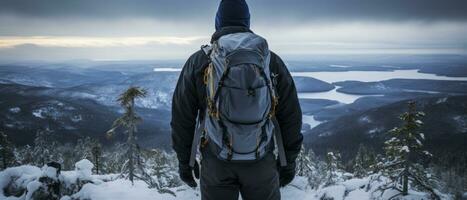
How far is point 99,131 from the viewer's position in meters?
183

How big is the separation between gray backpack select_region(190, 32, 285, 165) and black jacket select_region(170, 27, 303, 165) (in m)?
0.18

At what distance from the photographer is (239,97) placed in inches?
137

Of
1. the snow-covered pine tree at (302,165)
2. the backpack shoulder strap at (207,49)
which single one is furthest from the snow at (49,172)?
the snow-covered pine tree at (302,165)

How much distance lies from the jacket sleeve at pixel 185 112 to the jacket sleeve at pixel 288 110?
3.48 feet

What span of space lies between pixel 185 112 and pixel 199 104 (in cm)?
22

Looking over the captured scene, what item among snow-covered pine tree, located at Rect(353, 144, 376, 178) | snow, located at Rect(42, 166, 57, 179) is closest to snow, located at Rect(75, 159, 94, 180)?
snow, located at Rect(42, 166, 57, 179)

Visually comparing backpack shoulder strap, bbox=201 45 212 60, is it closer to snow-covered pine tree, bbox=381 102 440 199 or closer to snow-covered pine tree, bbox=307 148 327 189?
snow-covered pine tree, bbox=381 102 440 199

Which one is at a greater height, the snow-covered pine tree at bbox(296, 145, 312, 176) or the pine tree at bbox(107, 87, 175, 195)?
the pine tree at bbox(107, 87, 175, 195)

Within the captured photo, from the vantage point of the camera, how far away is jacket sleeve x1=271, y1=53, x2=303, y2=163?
13.2 feet

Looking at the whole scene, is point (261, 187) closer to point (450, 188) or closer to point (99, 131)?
point (450, 188)

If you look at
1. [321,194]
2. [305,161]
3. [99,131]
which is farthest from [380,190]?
[99,131]

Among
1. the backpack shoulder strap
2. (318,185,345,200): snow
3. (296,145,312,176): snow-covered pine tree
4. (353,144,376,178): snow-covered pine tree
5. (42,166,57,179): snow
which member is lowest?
(353,144,376,178): snow-covered pine tree

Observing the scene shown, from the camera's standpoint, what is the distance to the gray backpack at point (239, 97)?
3.49m

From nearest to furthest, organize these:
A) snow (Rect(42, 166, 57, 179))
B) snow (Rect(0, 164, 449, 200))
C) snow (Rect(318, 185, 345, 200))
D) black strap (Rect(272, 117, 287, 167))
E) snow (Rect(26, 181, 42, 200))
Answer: black strap (Rect(272, 117, 287, 167)), snow (Rect(26, 181, 42, 200)), snow (Rect(42, 166, 57, 179)), snow (Rect(0, 164, 449, 200)), snow (Rect(318, 185, 345, 200))
